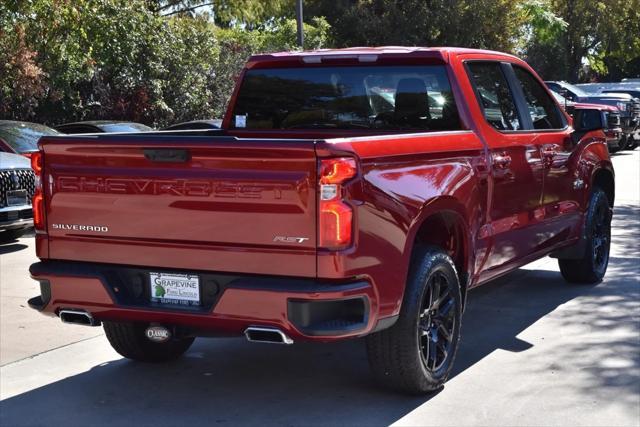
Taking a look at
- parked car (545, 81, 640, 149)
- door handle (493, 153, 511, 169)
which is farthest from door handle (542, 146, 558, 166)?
parked car (545, 81, 640, 149)

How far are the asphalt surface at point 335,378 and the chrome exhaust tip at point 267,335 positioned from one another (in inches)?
23.6

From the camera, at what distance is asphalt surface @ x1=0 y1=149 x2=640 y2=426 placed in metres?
5.24

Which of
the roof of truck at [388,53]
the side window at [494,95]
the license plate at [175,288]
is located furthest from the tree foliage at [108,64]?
the license plate at [175,288]

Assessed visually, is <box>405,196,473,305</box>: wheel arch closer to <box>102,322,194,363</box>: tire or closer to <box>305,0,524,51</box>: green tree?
<box>102,322,194,363</box>: tire

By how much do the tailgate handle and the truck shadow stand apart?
4.70 ft

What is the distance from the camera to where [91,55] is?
1900 cm

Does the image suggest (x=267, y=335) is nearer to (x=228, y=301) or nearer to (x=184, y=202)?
(x=228, y=301)

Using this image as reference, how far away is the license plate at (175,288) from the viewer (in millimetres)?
4945

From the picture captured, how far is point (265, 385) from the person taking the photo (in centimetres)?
582

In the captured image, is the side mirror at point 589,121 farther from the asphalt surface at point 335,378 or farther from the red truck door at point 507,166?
the asphalt surface at point 335,378

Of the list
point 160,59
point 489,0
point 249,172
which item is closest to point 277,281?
point 249,172

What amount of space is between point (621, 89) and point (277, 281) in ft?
90.8

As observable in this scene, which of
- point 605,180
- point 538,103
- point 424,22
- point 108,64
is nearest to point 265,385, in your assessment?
point 538,103

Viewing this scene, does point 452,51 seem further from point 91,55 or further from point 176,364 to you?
point 91,55
